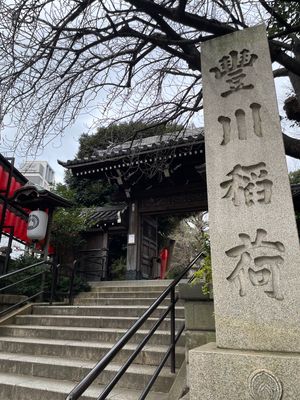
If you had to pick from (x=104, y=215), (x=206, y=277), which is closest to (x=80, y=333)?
(x=206, y=277)

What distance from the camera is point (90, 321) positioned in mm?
4953

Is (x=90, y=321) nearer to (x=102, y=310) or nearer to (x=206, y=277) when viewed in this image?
(x=102, y=310)

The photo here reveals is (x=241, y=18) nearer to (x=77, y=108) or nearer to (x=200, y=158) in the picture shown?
(x=77, y=108)

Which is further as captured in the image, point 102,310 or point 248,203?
point 102,310

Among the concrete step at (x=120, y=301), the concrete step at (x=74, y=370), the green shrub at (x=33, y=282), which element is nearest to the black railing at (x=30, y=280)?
the green shrub at (x=33, y=282)

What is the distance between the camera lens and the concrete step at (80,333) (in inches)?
160

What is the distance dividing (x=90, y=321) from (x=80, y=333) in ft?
1.41

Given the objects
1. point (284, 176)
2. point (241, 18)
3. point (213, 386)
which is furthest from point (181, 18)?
point (213, 386)

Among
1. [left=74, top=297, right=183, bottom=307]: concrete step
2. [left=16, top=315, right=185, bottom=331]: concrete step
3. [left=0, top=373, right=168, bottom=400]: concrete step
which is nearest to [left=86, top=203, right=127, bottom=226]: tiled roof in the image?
[left=74, top=297, right=183, bottom=307]: concrete step

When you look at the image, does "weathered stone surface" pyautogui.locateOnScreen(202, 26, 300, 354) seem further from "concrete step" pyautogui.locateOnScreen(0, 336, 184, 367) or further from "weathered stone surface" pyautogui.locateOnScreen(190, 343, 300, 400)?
"concrete step" pyautogui.locateOnScreen(0, 336, 184, 367)

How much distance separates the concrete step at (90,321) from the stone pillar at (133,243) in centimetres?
471

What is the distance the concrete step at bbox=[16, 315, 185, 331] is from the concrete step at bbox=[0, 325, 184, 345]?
0.55 feet

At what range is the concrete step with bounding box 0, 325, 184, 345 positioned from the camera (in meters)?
4.07

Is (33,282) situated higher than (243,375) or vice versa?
(33,282)
